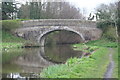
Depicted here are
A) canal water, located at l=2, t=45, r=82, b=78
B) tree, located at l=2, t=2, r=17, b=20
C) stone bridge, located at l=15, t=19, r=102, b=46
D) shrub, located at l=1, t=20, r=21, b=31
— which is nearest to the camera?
canal water, located at l=2, t=45, r=82, b=78

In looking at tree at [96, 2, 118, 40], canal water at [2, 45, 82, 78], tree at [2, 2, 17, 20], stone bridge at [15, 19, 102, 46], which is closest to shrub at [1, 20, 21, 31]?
stone bridge at [15, 19, 102, 46]

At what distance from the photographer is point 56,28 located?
3195cm

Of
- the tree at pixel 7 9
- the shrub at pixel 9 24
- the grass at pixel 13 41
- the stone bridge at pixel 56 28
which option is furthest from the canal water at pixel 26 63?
the tree at pixel 7 9

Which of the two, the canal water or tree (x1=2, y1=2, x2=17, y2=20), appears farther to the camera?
tree (x1=2, y1=2, x2=17, y2=20)

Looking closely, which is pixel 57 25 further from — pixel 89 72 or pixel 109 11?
pixel 89 72

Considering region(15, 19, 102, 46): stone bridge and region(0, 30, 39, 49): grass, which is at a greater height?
region(15, 19, 102, 46): stone bridge

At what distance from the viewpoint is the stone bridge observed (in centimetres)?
3136

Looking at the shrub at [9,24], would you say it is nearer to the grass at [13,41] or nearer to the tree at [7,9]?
the grass at [13,41]

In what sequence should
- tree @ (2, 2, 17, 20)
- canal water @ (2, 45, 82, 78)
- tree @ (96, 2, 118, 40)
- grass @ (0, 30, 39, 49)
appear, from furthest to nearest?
tree @ (2, 2, 17, 20), grass @ (0, 30, 39, 49), tree @ (96, 2, 118, 40), canal water @ (2, 45, 82, 78)

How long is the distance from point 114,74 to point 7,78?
432cm

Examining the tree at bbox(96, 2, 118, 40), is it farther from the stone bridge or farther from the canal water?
the canal water

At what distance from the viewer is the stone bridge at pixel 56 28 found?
31.4 metres

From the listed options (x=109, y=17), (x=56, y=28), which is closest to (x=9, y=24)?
(x=56, y=28)

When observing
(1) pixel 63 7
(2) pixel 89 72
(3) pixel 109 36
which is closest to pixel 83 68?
(2) pixel 89 72
